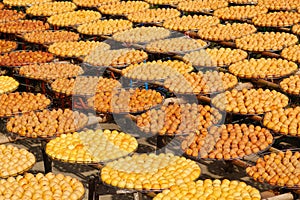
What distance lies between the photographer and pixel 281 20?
11.4 meters

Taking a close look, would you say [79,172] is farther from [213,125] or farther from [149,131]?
[213,125]

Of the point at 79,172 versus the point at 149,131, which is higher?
the point at 149,131

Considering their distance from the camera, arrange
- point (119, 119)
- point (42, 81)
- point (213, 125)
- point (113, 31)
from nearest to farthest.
A: point (213, 125) < point (119, 119) < point (42, 81) < point (113, 31)

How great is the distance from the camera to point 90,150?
24.2 feet

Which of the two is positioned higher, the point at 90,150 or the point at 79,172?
the point at 90,150

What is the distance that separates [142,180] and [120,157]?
0.60m

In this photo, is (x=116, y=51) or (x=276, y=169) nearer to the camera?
(x=276, y=169)

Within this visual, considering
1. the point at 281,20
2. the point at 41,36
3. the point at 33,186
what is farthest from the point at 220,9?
the point at 33,186

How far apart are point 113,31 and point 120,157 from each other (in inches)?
179

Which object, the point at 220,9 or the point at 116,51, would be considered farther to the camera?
the point at 220,9

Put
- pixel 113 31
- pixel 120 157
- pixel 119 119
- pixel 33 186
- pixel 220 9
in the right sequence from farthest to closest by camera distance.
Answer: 1. pixel 220 9
2. pixel 113 31
3. pixel 119 119
4. pixel 120 157
5. pixel 33 186

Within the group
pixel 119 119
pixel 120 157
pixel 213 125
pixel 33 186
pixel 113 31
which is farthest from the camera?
pixel 113 31

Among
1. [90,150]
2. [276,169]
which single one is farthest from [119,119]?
[276,169]

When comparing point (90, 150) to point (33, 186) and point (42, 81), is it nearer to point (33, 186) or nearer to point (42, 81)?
point (33, 186)
